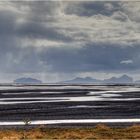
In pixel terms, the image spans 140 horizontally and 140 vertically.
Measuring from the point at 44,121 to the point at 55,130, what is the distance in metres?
3.90

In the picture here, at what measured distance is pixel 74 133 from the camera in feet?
56.8

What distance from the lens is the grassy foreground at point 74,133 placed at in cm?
1639

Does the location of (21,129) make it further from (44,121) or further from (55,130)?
(44,121)

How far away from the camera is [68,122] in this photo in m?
21.7

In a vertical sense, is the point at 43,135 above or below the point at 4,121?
below

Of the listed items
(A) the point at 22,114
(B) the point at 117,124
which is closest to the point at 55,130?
(B) the point at 117,124

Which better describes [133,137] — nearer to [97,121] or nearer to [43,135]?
[43,135]

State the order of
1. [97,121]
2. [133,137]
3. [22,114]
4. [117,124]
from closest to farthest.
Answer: [133,137]
[117,124]
[97,121]
[22,114]

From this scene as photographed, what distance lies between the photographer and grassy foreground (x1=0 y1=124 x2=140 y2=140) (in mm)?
16391

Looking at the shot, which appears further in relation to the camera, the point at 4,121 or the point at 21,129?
the point at 4,121

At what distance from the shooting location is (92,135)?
Result: 16.7m

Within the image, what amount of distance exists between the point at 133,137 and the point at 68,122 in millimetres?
6160

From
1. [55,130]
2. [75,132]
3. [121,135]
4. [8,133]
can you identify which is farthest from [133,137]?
[8,133]

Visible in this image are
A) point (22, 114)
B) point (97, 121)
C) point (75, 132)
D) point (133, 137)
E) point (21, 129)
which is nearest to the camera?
point (133, 137)
